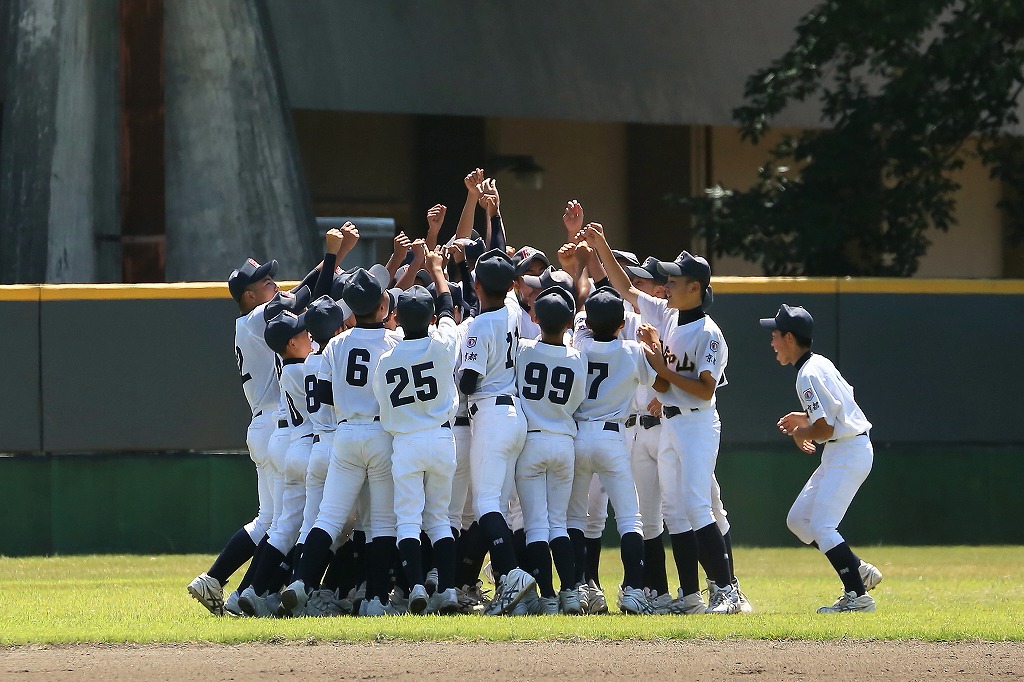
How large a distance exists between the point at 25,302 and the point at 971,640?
328 inches

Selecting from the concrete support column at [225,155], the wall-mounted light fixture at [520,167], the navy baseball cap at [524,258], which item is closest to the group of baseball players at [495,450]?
the navy baseball cap at [524,258]

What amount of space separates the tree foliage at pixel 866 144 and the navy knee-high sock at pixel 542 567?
941cm

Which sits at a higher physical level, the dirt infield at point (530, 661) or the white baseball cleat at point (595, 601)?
the dirt infield at point (530, 661)

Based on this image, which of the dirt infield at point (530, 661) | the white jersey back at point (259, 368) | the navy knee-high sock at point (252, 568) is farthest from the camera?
the white jersey back at point (259, 368)

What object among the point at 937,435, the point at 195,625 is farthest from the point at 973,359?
the point at 195,625

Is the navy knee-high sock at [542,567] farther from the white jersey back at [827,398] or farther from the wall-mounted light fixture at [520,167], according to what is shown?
the wall-mounted light fixture at [520,167]

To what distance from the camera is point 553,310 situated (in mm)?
8539

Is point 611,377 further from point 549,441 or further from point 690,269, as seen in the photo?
point 690,269

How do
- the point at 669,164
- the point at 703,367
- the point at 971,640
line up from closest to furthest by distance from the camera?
the point at 971,640 → the point at 703,367 → the point at 669,164

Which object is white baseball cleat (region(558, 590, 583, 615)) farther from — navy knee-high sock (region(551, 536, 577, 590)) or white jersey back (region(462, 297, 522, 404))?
white jersey back (region(462, 297, 522, 404))

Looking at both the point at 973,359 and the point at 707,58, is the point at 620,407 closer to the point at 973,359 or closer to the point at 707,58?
the point at 973,359

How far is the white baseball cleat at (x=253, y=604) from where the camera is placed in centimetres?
845

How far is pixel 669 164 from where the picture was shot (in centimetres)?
2331

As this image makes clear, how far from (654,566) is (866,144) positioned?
9.76 m
